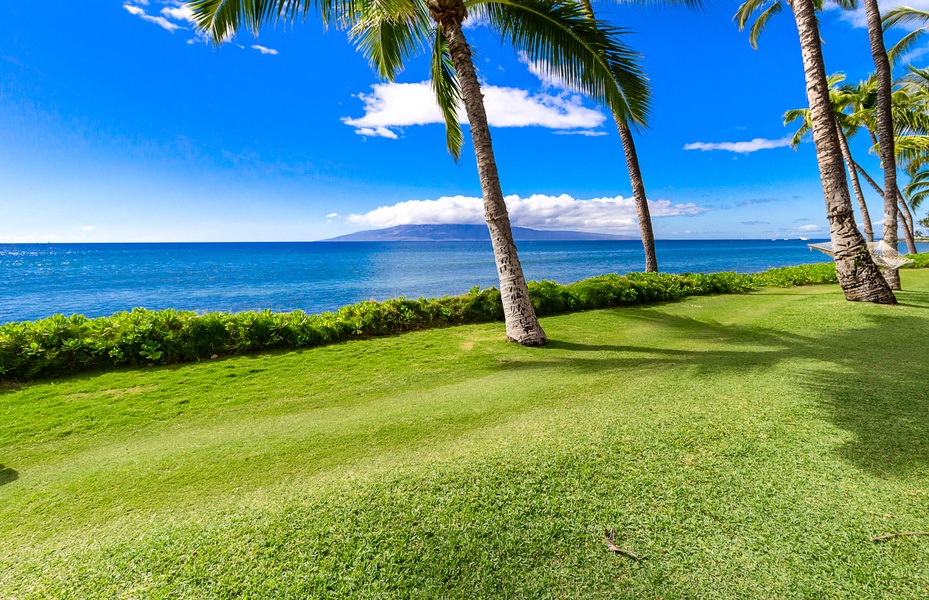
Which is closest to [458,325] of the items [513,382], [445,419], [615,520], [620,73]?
[513,382]

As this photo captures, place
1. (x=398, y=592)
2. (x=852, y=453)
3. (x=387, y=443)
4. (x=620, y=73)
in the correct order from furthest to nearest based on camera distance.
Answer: (x=620, y=73)
(x=387, y=443)
(x=852, y=453)
(x=398, y=592)

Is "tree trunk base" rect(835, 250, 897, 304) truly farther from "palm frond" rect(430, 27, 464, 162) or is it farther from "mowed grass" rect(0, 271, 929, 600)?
"palm frond" rect(430, 27, 464, 162)

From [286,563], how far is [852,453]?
12.7ft

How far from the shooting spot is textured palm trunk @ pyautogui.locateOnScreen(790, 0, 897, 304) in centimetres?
886

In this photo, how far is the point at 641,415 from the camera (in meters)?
3.75

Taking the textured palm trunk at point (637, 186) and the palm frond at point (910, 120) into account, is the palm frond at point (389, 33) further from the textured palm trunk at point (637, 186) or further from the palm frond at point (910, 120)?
the palm frond at point (910, 120)

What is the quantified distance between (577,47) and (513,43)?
4.28 feet

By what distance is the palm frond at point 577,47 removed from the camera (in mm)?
7395

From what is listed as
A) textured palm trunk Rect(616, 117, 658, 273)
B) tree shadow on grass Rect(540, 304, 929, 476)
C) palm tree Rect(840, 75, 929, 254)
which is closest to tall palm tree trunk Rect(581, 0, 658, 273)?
textured palm trunk Rect(616, 117, 658, 273)

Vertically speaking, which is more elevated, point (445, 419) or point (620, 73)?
point (620, 73)

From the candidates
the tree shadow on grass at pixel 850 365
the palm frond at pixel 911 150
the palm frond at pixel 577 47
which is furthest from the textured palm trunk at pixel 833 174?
the palm frond at pixel 911 150

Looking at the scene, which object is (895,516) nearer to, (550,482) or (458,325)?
(550,482)

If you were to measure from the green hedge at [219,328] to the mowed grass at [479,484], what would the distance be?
25.3 inches

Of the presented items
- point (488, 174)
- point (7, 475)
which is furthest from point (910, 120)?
point (7, 475)
